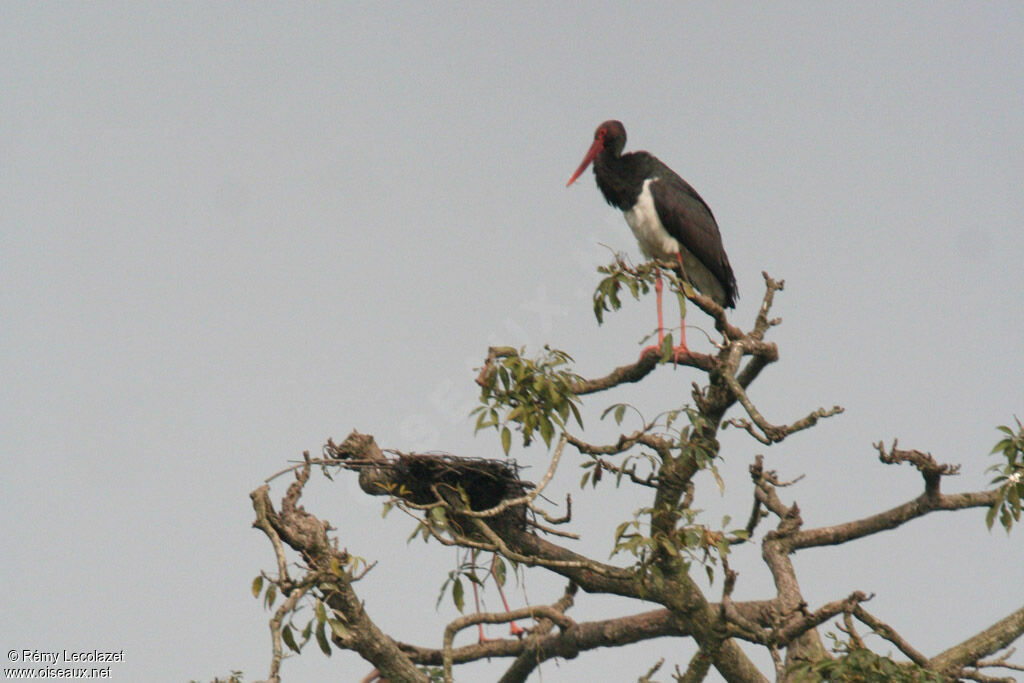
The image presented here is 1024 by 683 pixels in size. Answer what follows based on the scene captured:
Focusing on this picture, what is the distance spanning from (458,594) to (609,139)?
446cm

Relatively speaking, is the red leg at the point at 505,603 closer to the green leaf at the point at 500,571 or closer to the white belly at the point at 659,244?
the green leaf at the point at 500,571

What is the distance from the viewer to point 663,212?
350 inches

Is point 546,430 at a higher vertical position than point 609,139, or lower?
lower

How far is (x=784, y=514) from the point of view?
7438mm

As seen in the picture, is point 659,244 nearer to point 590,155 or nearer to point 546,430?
point 590,155

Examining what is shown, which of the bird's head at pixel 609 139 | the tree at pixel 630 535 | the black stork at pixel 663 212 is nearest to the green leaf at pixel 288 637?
the tree at pixel 630 535

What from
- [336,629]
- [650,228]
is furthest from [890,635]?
[650,228]

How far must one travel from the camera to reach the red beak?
951cm

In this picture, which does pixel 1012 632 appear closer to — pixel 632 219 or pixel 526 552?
pixel 526 552

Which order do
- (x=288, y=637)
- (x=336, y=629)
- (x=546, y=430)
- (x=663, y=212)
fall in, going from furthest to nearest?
1. (x=663, y=212)
2. (x=546, y=430)
3. (x=336, y=629)
4. (x=288, y=637)

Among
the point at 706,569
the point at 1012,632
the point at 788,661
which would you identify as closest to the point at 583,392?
the point at 706,569

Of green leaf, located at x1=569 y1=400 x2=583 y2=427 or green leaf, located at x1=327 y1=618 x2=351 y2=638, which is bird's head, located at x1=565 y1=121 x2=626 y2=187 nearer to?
green leaf, located at x1=569 y1=400 x2=583 y2=427

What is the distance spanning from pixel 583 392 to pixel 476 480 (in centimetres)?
81

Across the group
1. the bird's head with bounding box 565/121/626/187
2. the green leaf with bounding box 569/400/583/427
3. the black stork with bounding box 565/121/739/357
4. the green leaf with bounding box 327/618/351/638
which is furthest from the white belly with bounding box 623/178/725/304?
the green leaf with bounding box 327/618/351/638
